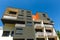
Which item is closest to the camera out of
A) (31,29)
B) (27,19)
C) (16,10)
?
(31,29)

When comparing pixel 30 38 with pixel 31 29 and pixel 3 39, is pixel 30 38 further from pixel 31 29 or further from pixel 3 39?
pixel 3 39

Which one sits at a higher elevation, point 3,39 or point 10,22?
point 10,22

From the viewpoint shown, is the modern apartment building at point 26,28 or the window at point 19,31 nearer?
the modern apartment building at point 26,28

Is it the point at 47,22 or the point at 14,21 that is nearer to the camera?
the point at 14,21

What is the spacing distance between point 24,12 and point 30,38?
13.4 meters

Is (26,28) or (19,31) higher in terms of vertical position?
(26,28)

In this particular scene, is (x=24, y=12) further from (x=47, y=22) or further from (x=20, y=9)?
(x=47, y=22)

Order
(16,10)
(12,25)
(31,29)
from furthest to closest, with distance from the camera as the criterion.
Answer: (16,10), (12,25), (31,29)

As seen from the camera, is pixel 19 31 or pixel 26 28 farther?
pixel 26 28

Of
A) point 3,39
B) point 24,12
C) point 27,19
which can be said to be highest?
point 24,12

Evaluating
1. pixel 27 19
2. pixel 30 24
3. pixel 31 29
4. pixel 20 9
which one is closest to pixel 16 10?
pixel 20 9

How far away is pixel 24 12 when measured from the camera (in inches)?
1400

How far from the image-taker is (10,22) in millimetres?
29500

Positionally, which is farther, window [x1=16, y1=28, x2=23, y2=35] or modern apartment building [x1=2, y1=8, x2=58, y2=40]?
window [x1=16, y1=28, x2=23, y2=35]
